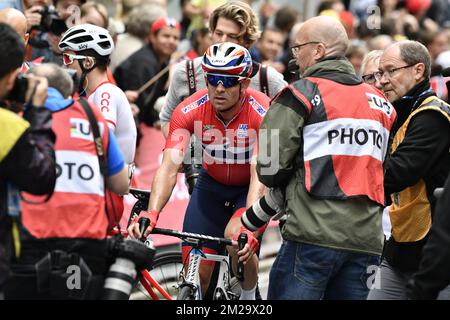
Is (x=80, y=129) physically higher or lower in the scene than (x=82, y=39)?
higher

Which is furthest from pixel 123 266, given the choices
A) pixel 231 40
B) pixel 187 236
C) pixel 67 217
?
pixel 231 40

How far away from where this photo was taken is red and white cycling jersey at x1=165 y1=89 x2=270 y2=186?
303 inches

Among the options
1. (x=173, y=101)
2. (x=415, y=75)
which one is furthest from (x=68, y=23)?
(x=415, y=75)

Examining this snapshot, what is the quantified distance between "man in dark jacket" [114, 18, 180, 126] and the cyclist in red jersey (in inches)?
126

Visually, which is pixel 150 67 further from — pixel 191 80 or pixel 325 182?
pixel 325 182

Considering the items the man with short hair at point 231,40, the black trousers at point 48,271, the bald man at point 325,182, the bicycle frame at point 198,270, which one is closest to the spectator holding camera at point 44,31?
the man with short hair at point 231,40

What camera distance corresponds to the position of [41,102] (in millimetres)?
5641

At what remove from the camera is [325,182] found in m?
6.26

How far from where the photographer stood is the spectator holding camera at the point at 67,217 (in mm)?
5648

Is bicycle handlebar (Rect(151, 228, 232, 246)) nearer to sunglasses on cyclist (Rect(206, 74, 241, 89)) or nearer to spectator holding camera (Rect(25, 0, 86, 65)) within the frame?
sunglasses on cyclist (Rect(206, 74, 241, 89))

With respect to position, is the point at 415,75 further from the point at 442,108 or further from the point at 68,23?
the point at 68,23

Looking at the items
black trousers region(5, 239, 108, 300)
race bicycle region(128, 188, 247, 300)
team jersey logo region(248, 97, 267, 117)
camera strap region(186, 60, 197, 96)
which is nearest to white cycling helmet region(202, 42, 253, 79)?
team jersey logo region(248, 97, 267, 117)

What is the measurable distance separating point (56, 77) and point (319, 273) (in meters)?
1.89
